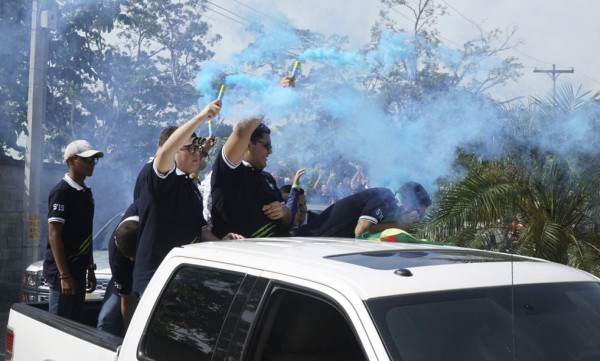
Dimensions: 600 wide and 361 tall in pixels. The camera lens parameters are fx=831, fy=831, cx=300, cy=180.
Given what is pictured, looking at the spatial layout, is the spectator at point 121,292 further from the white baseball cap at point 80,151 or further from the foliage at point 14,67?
the foliage at point 14,67

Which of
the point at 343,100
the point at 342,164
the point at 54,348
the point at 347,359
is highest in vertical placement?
the point at 343,100

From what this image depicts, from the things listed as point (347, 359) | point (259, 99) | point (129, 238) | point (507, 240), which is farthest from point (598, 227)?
point (347, 359)

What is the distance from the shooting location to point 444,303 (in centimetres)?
296

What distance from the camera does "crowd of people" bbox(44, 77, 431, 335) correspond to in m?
4.98

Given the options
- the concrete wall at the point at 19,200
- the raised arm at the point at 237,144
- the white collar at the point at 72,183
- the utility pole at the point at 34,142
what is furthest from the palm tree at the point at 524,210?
the concrete wall at the point at 19,200

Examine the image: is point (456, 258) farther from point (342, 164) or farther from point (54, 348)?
point (342, 164)

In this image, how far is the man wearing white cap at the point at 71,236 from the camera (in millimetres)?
6105

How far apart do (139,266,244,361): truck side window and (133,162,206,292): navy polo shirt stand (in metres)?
1.14

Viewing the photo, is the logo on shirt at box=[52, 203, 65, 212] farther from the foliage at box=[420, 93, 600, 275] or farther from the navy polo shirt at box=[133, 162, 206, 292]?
the foliage at box=[420, 93, 600, 275]

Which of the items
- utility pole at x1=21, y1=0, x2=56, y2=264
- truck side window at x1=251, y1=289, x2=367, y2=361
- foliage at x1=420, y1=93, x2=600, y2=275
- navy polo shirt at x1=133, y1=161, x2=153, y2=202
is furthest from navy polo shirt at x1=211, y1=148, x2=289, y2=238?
utility pole at x1=21, y1=0, x2=56, y2=264

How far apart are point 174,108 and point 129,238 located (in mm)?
4993

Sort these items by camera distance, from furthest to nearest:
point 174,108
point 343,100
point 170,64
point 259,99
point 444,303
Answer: point 174,108
point 170,64
point 343,100
point 259,99
point 444,303

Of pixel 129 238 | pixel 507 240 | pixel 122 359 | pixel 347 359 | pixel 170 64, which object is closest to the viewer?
pixel 347 359

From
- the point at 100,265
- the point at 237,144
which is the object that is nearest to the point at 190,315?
the point at 237,144
